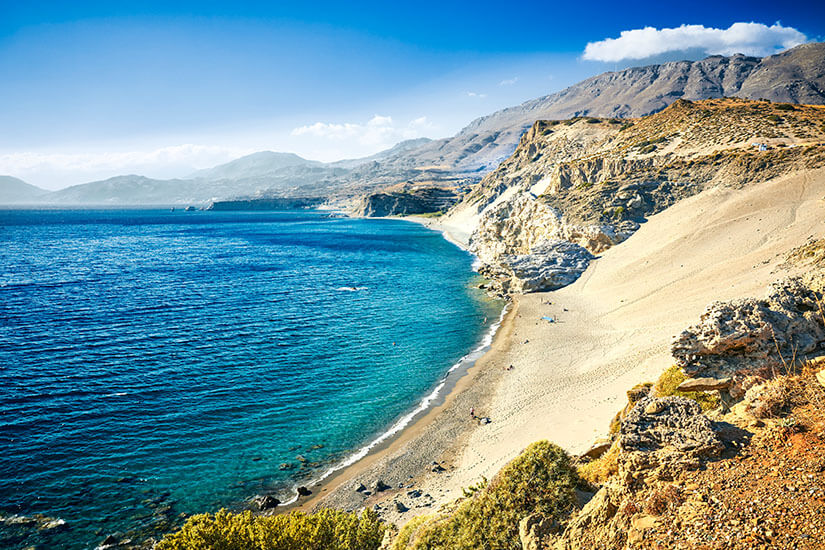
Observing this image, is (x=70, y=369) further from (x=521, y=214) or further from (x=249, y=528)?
(x=521, y=214)

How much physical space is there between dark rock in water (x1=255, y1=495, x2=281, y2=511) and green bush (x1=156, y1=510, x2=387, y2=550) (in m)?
7.46

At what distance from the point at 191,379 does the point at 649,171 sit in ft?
235

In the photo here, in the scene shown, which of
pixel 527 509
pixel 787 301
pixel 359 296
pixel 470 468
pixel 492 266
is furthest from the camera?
pixel 492 266

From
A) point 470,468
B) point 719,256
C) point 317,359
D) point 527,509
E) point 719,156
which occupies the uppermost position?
point 719,156

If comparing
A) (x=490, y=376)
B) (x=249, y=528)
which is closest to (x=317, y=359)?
(x=490, y=376)

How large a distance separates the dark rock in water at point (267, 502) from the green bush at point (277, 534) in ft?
Answer: 24.5

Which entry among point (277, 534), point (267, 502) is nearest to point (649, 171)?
point (267, 502)

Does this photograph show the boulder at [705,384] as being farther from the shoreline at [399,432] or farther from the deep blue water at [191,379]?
the deep blue water at [191,379]

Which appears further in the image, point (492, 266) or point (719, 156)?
point (492, 266)

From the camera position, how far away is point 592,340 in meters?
37.8

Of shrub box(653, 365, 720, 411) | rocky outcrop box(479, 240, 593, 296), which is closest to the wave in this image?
rocky outcrop box(479, 240, 593, 296)

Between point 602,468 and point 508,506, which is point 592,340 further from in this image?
point 508,506

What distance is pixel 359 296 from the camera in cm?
5906

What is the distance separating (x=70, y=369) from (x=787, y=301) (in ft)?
154
